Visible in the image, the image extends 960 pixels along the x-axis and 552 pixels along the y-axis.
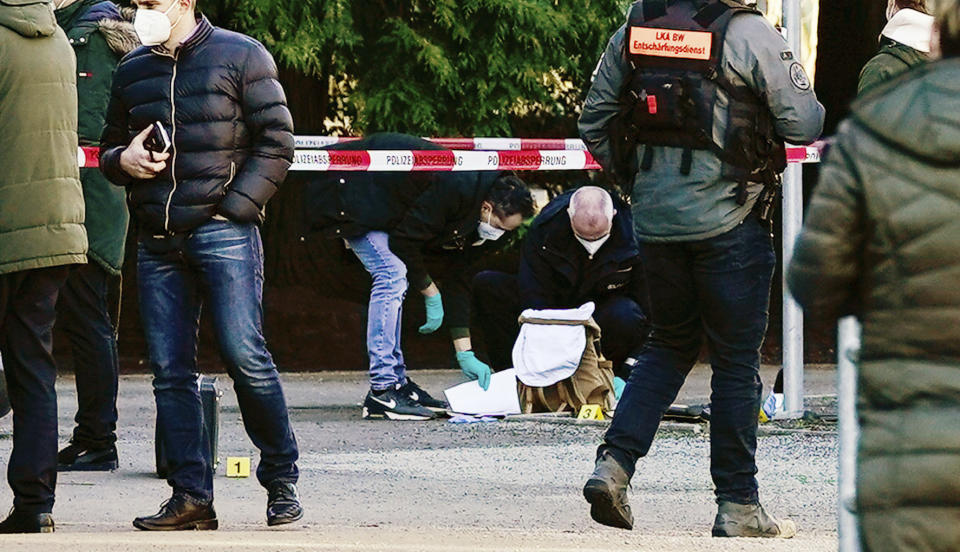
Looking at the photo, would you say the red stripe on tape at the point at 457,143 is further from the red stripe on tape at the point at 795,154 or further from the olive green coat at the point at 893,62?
the olive green coat at the point at 893,62

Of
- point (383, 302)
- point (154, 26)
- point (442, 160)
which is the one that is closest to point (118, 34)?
point (154, 26)

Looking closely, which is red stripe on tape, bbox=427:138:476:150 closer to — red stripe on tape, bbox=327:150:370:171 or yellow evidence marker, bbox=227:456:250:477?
red stripe on tape, bbox=327:150:370:171

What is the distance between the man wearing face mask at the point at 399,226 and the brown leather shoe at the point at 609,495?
4.10 metres

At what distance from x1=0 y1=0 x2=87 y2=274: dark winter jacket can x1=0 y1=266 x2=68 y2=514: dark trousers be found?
0.35 feet

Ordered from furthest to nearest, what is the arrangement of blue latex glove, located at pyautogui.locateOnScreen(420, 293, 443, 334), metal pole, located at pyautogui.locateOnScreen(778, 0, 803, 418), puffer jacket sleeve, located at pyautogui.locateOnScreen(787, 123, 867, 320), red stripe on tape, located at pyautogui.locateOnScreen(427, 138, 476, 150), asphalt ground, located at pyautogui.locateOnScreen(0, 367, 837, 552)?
red stripe on tape, located at pyautogui.locateOnScreen(427, 138, 476, 150) < blue latex glove, located at pyautogui.locateOnScreen(420, 293, 443, 334) < metal pole, located at pyautogui.locateOnScreen(778, 0, 803, 418) < asphalt ground, located at pyautogui.locateOnScreen(0, 367, 837, 552) < puffer jacket sleeve, located at pyautogui.locateOnScreen(787, 123, 867, 320)

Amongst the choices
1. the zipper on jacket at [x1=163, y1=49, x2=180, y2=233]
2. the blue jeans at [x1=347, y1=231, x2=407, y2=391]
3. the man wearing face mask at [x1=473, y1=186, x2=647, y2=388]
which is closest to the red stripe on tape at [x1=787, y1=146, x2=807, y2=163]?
the man wearing face mask at [x1=473, y1=186, x2=647, y2=388]

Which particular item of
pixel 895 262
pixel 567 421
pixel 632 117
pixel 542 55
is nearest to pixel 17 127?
pixel 632 117

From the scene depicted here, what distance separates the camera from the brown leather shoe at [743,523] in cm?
604

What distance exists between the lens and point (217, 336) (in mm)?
6023

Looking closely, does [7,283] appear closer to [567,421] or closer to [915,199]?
[915,199]

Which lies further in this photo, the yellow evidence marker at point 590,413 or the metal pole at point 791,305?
the yellow evidence marker at point 590,413

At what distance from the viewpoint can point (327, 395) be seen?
463 inches

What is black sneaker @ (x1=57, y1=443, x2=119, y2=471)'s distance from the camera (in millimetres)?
7836

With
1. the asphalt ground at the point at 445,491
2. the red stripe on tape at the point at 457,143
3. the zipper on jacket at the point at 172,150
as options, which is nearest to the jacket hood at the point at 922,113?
the asphalt ground at the point at 445,491
